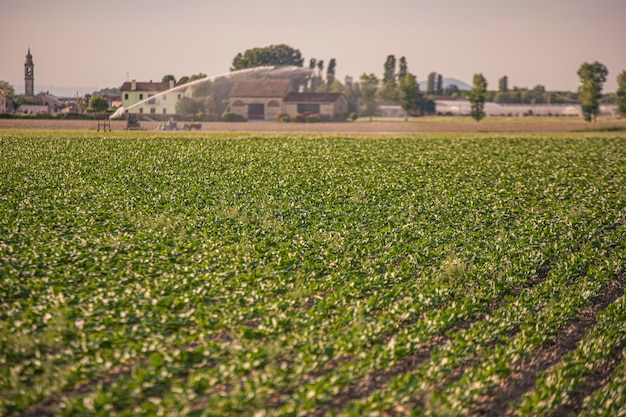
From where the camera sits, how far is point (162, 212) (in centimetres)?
2184

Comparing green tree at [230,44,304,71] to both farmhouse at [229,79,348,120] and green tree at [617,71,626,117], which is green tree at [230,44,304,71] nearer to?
farmhouse at [229,79,348,120]

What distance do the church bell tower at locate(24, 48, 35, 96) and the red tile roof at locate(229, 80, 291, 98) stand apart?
24.5 m

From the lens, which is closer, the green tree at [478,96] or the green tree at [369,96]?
the green tree at [478,96]

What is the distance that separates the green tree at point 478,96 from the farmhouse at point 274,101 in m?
21.4

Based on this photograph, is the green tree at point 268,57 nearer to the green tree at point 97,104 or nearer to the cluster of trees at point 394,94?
the cluster of trees at point 394,94

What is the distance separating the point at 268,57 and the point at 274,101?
266 feet

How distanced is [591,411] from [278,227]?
11.4 m

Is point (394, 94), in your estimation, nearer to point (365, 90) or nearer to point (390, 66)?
point (365, 90)

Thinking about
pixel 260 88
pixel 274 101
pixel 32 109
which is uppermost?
pixel 260 88

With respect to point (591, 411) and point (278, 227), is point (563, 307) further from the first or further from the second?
point (278, 227)

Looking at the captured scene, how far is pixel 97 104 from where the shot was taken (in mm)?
73438

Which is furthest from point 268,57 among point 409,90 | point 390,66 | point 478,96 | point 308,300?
point 308,300

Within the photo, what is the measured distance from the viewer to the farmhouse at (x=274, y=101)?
94.1m

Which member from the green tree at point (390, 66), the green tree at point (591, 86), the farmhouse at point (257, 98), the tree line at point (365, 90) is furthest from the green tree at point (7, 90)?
the green tree at point (390, 66)
